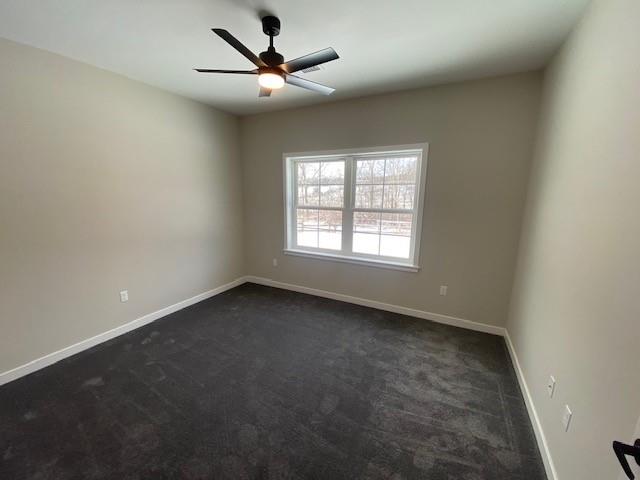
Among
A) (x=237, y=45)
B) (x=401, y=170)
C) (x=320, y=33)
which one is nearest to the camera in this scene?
(x=237, y=45)

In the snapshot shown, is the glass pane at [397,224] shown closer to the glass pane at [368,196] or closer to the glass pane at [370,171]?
the glass pane at [368,196]

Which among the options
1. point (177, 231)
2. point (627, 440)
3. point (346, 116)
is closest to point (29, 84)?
point (177, 231)

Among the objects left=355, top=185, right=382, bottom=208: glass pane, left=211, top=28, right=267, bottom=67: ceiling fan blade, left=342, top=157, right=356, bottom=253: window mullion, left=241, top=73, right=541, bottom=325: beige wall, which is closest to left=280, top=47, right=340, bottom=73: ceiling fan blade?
left=211, top=28, right=267, bottom=67: ceiling fan blade

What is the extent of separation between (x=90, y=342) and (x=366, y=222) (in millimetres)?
3205

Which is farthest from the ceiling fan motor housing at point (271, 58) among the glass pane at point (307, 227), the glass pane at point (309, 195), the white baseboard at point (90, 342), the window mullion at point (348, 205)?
the white baseboard at point (90, 342)

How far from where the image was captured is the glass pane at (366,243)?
3.33 m

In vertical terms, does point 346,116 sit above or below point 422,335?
above

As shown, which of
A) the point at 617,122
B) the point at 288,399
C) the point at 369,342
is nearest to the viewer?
the point at 617,122

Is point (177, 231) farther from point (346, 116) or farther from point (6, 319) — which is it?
point (346, 116)

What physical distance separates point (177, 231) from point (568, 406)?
12.2ft

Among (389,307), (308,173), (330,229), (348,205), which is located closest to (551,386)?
(389,307)

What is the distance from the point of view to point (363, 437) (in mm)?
1564

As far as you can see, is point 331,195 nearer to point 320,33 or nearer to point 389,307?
point 389,307

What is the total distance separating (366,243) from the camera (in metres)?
3.39
